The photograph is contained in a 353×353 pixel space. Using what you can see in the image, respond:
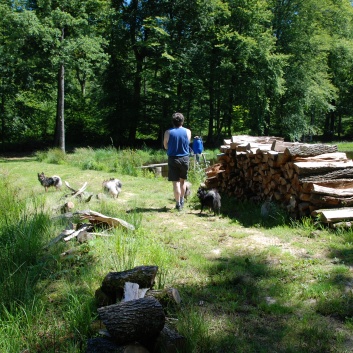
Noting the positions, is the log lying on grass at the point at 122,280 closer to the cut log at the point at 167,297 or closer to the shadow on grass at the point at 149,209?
the cut log at the point at 167,297

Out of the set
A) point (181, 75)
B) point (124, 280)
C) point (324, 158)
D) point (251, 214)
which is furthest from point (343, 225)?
point (181, 75)

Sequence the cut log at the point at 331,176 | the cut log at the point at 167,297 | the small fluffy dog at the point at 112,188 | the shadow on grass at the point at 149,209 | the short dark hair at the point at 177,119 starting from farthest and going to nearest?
1. the small fluffy dog at the point at 112,188
2. the shadow on grass at the point at 149,209
3. the short dark hair at the point at 177,119
4. the cut log at the point at 331,176
5. the cut log at the point at 167,297

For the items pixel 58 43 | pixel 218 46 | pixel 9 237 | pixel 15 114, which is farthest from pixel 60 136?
pixel 9 237

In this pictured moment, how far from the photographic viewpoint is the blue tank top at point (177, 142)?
707 centimetres

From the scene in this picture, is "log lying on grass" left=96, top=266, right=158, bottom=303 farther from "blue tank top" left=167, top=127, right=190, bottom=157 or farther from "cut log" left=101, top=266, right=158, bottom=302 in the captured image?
"blue tank top" left=167, top=127, right=190, bottom=157

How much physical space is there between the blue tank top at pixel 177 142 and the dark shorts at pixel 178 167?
0.31 ft

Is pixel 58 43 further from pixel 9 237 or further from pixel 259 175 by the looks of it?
pixel 9 237

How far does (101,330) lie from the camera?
2.96m

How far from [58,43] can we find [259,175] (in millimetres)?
14575

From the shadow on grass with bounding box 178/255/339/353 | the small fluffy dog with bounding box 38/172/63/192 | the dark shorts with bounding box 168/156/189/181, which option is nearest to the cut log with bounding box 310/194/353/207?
the shadow on grass with bounding box 178/255/339/353

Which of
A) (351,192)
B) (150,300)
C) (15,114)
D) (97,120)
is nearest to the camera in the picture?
(150,300)

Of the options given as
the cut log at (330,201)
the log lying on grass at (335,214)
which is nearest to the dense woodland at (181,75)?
the cut log at (330,201)

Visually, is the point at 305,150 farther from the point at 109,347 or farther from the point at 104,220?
the point at 109,347

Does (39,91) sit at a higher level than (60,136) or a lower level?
higher
